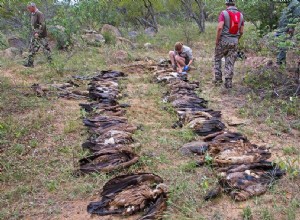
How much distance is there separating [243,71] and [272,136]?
3.84 meters

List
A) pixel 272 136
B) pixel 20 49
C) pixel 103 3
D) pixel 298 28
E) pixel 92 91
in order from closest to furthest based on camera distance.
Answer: pixel 272 136, pixel 298 28, pixel 92 91, pixel 20 49, pixel 103 3

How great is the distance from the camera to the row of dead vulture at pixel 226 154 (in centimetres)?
310

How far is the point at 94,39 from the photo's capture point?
40.7 feet

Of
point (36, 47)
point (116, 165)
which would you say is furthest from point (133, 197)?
point (36, 47)

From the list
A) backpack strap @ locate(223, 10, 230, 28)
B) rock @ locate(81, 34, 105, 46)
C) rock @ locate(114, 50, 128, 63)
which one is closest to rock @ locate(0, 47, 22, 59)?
rock @ locate(81, 34, 105, 46)

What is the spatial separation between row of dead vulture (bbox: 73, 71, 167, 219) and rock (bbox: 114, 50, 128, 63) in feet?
14.6

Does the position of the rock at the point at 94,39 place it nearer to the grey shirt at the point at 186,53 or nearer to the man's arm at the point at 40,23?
the man's arm at the point at 40,23

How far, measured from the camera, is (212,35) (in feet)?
45.8

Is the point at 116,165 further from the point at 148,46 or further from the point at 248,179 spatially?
the point at 148,46

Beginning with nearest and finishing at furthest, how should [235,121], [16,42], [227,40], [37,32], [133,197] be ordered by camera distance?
1. [133,197]
2. [235,121]
3. [227,40]
4. [37,32]
5. [16,42]

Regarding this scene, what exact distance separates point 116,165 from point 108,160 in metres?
0.15

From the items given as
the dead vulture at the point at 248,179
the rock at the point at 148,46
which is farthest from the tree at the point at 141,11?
the dead vulture at the point at 248,179

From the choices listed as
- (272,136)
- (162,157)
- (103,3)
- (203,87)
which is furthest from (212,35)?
(162,157)

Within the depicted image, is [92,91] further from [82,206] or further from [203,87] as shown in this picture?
[82,206]
